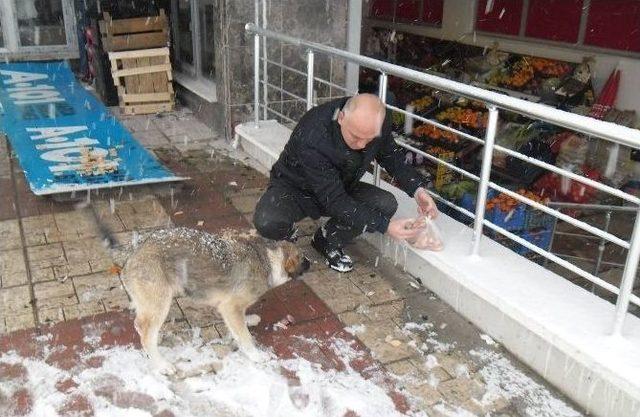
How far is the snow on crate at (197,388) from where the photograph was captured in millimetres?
3002

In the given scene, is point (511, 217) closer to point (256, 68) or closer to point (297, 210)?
point (297, 210)

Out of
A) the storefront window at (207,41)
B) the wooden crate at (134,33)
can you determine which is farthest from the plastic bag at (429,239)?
the wooden crate at (134,33)

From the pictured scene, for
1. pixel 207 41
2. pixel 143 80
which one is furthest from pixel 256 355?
pixel 143 80

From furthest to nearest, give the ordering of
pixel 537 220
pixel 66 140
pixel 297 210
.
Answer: pixel 66 140 → pixel 537 220 → pixel 297 210

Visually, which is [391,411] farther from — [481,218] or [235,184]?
[235,184]

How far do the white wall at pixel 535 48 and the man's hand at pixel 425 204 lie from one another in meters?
5.26

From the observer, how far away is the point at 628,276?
2.83 metres

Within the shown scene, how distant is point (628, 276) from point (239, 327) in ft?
6.73

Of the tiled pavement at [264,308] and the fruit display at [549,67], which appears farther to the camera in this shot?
the fruit display at [549,67]

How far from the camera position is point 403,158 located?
175 inches

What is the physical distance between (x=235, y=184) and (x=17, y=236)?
2155 mm

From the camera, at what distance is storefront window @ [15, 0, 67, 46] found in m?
11.3

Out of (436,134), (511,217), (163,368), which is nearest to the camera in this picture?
(163,368)

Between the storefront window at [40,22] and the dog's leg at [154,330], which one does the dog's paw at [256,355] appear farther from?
the storefront window at [40,22]
